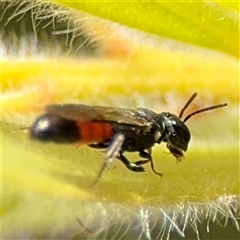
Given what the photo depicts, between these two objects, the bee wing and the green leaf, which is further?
the green leaf

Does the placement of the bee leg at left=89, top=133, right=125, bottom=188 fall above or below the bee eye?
below

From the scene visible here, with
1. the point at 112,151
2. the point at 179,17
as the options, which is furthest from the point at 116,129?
the point at 179,17

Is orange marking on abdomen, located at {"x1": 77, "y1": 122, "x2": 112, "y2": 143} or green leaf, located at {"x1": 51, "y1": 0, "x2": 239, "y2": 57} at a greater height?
green leaf, located at {"x1": 51, "y1": 0, "x2": 239, "y2": 57}

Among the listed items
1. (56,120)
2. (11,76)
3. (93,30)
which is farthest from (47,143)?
(93,30)

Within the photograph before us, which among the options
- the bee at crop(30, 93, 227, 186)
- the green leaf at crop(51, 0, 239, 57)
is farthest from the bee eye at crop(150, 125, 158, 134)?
the green leaf at crop(51, 0, 239, 57)

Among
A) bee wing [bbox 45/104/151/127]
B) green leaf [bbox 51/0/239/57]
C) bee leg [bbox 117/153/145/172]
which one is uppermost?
green leaf [bbox 51/0/239/57]

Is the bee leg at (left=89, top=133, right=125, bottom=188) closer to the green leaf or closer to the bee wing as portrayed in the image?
the bee wing

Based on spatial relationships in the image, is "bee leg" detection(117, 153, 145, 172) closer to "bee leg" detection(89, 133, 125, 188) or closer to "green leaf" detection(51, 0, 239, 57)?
"bee leg" detection(89, 133, 125, 188)

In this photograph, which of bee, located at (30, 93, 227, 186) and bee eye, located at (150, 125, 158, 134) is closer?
bee, located at (30, 93, 227, 186)
